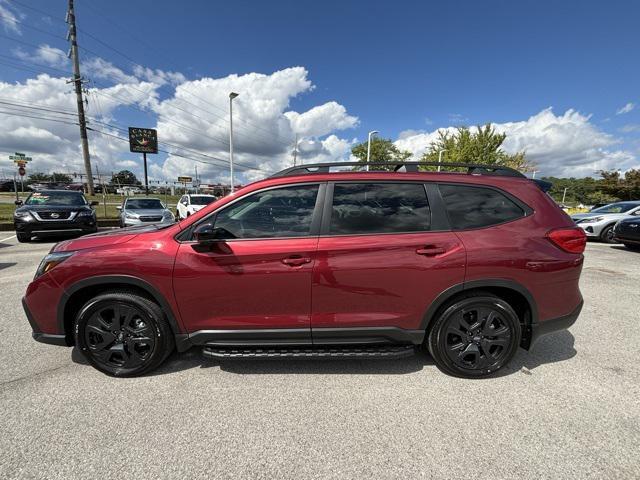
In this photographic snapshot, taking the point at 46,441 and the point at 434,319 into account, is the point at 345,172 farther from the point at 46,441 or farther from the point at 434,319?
the point at 46,441

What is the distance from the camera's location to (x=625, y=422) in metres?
2.12

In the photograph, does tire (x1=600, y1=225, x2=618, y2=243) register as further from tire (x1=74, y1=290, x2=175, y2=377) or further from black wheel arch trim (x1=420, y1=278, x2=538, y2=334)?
tire (x1=74, y1=290, x2=175, y2=377)

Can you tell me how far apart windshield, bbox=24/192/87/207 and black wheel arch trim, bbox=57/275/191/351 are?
8.80 m

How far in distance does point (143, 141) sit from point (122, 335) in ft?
125

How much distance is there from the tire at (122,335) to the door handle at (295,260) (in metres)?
1.17

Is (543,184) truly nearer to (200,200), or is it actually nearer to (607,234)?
(607,234)

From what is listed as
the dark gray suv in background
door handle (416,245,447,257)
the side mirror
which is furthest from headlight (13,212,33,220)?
door handle (416,245,447,257)

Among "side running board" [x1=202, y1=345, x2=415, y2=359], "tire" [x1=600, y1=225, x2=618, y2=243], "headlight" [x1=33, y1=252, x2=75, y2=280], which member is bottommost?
"side running board" [x1=202, y1=345, x2=415, y2=359]

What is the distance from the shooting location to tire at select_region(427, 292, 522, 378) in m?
2.57

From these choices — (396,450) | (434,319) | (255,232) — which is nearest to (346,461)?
(396,450)

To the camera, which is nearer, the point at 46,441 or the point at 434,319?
the point at 46,441

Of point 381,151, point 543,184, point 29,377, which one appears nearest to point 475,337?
point 543,184

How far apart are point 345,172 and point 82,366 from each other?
3.01 meters

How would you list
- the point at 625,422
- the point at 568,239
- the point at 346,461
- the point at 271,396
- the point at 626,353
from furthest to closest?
the point at 626,353, the point at 568,239, the point at 271,396, the point at 625,422, the point at 346,461
